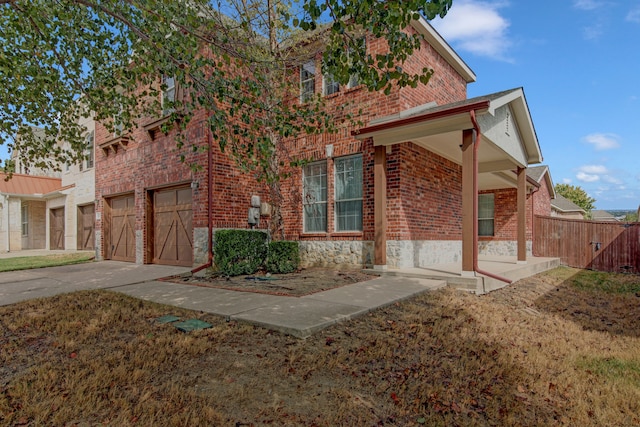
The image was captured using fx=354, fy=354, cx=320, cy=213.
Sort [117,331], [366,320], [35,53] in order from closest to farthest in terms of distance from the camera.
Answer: [117,331]
[366,320]
[35,53]

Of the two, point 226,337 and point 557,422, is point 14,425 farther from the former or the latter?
point 557,422

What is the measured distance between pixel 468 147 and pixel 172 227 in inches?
326

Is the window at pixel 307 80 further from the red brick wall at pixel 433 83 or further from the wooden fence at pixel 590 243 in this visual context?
the wooden fence at pixel 590 243

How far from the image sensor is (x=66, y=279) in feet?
27.2

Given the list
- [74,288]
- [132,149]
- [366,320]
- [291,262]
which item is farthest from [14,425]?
[132,149]

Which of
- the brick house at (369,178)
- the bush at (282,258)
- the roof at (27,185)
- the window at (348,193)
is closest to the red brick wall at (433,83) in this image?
the brick house at (369,178)

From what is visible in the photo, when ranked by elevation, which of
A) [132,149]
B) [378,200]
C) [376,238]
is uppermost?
[132,149]

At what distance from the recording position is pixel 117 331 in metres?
4.37

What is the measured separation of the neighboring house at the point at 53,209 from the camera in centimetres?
1536

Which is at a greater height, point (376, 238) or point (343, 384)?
point (376, 238)

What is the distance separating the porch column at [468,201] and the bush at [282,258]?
159 inches

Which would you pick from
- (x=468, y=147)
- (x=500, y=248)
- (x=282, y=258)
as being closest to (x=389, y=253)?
(x=282, y=258)

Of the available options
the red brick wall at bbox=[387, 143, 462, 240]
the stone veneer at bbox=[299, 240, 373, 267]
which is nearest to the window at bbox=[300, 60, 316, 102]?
the red brick wall at bbox=[387, 143, 462, 240]

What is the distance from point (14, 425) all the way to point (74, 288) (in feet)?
18.0
